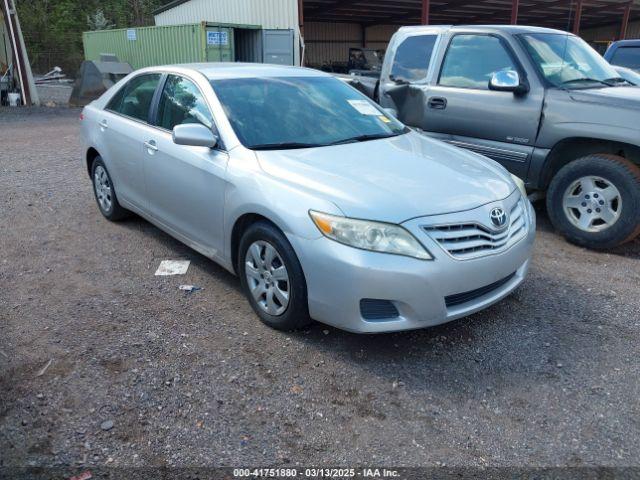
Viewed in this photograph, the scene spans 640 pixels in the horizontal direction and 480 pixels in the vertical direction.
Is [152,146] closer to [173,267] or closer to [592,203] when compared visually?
[173,267]

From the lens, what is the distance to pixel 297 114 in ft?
13.6

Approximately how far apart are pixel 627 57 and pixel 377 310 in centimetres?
853

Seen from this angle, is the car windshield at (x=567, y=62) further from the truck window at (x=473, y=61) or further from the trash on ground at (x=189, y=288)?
the trash on ground at (x=189, y=288)

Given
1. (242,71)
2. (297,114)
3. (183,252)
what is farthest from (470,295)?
(183,252)

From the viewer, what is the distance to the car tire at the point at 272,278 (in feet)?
10.8

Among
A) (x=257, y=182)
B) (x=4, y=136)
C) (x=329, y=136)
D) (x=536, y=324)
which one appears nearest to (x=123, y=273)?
(x=257, y=182)

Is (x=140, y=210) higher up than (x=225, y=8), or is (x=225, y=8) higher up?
(x=225, y=8)

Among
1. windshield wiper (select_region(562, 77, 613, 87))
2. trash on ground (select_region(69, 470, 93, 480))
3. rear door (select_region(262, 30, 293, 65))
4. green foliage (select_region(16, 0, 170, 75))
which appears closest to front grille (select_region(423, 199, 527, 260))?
trash on ground (select_region(69, 470, 93, 480))

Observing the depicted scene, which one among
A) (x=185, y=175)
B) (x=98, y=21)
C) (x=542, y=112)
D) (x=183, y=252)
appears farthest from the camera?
(x=98, y=21)

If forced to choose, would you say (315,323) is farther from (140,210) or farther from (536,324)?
(140,210)

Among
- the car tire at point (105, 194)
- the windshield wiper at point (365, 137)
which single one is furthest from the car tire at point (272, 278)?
the car tire at point (105, 194)

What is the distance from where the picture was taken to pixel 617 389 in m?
3.07

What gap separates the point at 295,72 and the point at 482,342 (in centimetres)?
267

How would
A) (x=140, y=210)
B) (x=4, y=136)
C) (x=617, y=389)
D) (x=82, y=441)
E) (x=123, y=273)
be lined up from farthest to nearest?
(x=4, y=136), (x=140, y=210), (x=123, y=273), (x=617, y=389), (x=82, y=441)
